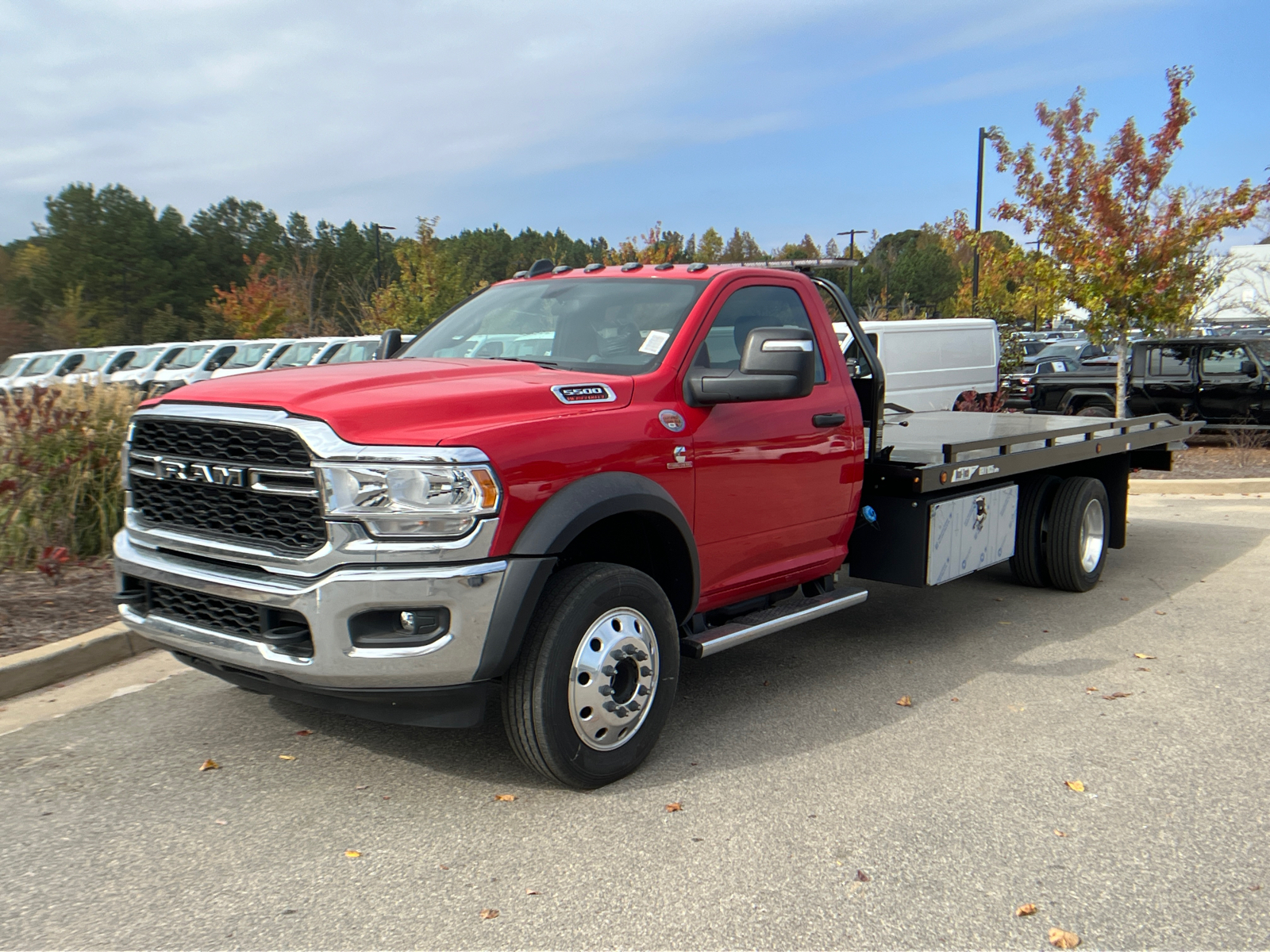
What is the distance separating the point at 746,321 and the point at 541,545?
192cm

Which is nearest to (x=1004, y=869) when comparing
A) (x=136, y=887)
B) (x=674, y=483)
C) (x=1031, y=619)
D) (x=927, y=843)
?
(x=927, y=843)

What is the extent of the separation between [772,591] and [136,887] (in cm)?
305

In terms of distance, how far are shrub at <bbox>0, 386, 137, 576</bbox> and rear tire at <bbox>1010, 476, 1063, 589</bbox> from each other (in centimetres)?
626

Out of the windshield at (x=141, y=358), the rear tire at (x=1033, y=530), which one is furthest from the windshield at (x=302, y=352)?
the rear tire at (x=1033, y=530)

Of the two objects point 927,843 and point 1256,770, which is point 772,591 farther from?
point 1256,770

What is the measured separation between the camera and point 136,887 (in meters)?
3.28

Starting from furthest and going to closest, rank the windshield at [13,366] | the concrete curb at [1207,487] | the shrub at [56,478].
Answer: the windshield at [13,366] < the concrete curb at [1207,487] < the shrub at [56,478]

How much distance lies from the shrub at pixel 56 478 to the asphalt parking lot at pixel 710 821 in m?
2.48

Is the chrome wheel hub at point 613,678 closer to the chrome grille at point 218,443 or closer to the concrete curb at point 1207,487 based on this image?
the chrome grille at point 218,443

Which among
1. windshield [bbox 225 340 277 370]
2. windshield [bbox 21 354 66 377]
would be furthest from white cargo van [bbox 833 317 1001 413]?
windshield [bbox 21 354 66 377]

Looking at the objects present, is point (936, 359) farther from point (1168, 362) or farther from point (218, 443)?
point (218, 443)

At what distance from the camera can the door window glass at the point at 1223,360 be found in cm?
1680

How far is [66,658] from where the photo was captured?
211 inches

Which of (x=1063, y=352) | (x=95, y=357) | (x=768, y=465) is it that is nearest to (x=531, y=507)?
(x=768, y=465)
